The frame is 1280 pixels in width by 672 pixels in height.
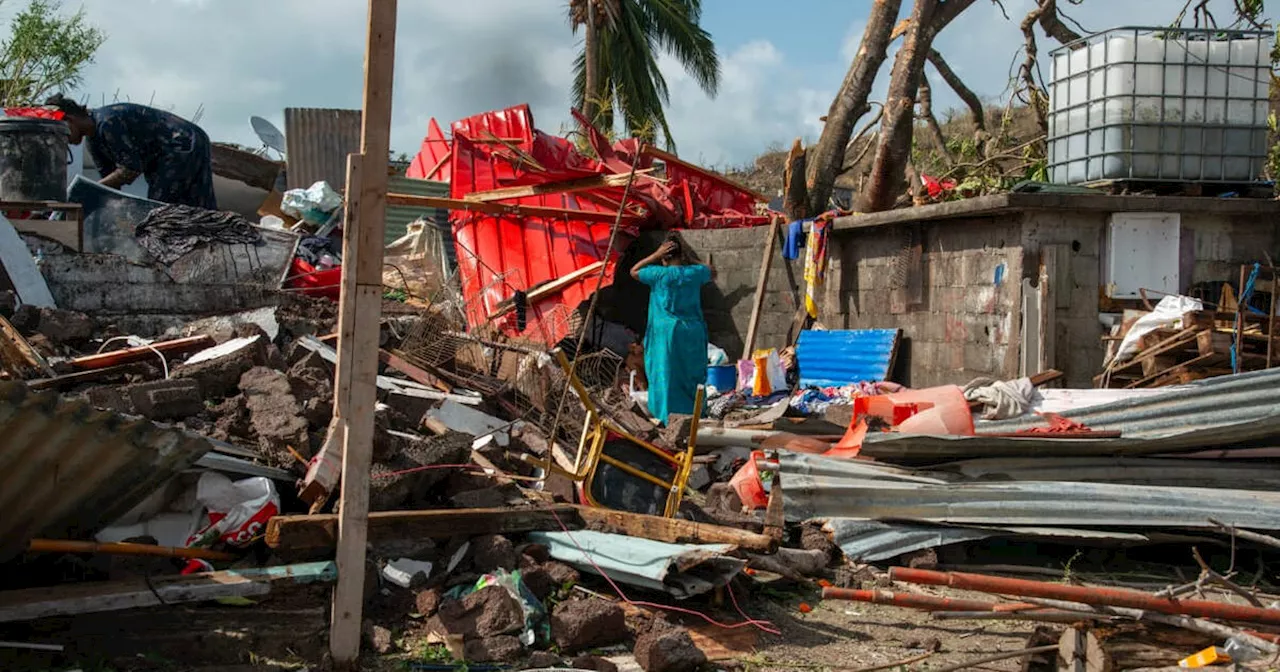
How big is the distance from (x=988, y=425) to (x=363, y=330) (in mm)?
4341

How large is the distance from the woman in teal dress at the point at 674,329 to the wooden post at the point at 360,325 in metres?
4.65

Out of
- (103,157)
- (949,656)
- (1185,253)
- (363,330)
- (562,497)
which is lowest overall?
(949,656)

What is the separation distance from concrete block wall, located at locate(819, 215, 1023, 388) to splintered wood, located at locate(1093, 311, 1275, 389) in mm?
954

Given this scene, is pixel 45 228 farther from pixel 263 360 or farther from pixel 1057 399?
pixel 1057 399

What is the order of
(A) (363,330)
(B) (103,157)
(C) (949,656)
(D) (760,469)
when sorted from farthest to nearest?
(B) (103,157) → (D) (760,469) → (C) (949,656) → (A) (363,330)

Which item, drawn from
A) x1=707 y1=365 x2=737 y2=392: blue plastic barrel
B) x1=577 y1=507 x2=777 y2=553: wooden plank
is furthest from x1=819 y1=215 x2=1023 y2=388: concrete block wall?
x1=577 y1=507 x2=777 y2=553: wooden plank

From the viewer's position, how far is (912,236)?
9.82m

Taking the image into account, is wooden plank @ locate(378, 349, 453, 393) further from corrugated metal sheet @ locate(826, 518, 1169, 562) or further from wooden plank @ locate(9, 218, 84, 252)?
corrugated metal sheet @ locate(826, 518, 1169, 562)

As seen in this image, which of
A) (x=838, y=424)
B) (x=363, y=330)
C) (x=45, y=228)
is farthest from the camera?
(x=45, y=228)

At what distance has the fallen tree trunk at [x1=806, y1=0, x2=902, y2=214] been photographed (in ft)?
38.4

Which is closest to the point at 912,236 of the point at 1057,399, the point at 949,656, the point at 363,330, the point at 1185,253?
the point at 1185,253

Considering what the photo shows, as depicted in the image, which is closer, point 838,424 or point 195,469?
point 195,469

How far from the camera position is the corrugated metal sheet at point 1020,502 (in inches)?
235

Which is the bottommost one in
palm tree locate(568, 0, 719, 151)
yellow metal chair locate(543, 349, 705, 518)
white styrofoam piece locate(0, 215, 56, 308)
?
yellow metal chair locate(543, 349, 705, 518)
